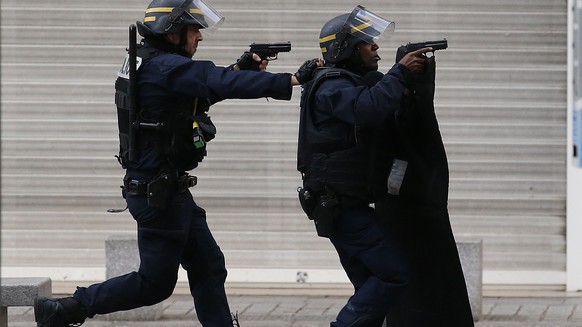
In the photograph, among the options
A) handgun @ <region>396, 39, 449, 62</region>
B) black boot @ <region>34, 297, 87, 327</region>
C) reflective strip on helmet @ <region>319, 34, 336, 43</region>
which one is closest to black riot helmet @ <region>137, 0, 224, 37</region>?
reflective strip on helmet @ <region>319, 34, 336, 43</region>

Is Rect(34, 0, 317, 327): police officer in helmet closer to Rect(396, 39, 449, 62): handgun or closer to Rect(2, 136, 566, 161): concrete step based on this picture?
Rect(396, 39, 449, 62): handgun

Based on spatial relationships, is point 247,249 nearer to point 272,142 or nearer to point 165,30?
point 272,142

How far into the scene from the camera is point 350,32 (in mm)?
6273

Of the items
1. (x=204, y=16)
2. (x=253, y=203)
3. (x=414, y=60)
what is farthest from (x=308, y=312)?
(x=414, y=60)

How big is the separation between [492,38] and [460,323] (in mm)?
3473

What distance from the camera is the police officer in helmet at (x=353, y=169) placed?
20.4 ft

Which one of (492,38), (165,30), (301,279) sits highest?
(165,30)

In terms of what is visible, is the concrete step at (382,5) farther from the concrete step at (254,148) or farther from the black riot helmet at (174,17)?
the black riot helmet at (174,17)

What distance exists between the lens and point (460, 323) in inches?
256

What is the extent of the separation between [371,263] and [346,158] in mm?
512

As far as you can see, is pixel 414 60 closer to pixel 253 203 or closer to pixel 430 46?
pixel 430 46

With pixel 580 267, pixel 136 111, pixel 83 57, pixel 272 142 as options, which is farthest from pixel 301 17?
pixel 136 111

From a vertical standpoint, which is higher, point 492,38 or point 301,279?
point 492,38

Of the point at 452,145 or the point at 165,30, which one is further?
the point at 452,145
